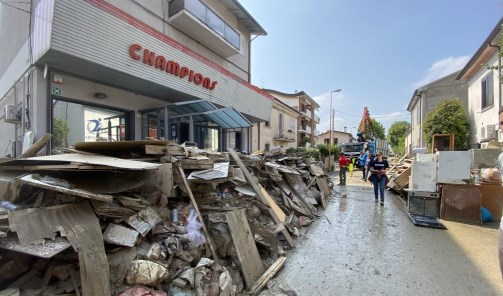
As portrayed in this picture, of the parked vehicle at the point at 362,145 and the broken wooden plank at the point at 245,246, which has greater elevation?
the parked vehicle at the point at 362,145

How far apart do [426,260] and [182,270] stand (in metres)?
3.88

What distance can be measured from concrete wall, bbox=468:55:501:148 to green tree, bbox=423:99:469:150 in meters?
0.36

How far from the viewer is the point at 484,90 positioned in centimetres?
1239

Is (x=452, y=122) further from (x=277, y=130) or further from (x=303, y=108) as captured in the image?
(x=303, y=108)

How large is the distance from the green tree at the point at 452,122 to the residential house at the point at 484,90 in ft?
1.21

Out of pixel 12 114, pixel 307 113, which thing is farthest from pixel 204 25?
pixel 307 113

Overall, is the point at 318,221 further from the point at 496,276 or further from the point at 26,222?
the point at 26,222

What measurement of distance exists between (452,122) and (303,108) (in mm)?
23866

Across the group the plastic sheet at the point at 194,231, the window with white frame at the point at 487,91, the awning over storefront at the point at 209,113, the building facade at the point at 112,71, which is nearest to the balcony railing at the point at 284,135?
the building facade at the point at 112,71

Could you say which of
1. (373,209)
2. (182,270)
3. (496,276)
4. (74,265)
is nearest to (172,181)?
(182,270)

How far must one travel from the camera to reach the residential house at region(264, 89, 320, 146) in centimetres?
3484

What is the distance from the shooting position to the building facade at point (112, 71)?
5.80 metres

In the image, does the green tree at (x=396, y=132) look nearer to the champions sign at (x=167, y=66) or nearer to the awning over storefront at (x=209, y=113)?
the awning over storefront at (x=209, y=113)

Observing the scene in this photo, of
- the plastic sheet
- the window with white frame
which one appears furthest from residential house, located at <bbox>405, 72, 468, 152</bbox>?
the plastic sheet
